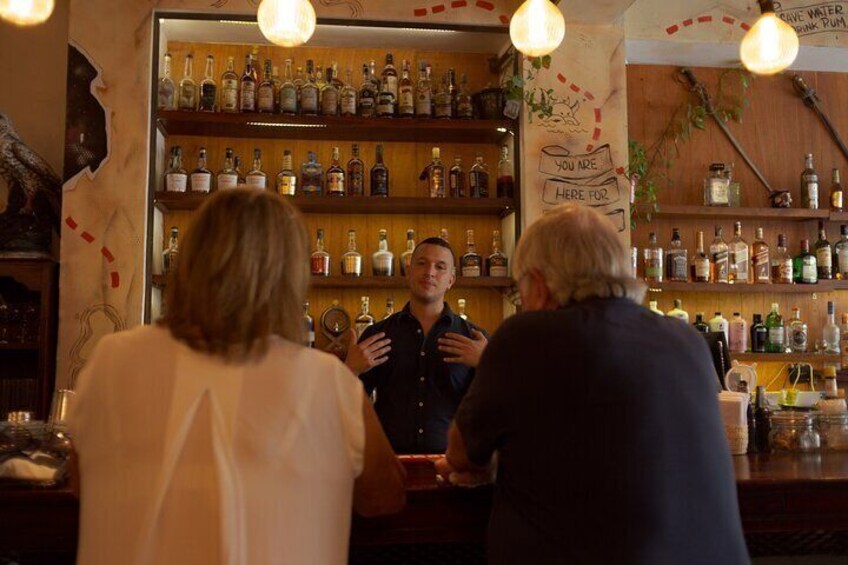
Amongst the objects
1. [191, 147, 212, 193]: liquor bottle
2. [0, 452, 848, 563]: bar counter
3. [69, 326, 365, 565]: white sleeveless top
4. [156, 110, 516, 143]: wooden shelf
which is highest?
[156, 110, 516, 143]: wooden shelf

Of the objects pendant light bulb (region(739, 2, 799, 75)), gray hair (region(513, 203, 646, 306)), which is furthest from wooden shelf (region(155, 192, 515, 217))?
gray hair (region(513, 203, 646, 306))

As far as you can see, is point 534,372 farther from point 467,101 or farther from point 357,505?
point 467,101

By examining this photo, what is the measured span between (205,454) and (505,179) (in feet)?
10.7

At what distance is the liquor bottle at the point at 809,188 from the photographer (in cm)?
493

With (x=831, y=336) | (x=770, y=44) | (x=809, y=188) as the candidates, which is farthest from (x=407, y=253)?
(x=831, y=336)

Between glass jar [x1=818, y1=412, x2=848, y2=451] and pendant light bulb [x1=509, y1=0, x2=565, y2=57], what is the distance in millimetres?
1562

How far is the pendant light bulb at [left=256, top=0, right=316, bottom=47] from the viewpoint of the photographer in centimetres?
286

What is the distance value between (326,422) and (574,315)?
0.45 metres

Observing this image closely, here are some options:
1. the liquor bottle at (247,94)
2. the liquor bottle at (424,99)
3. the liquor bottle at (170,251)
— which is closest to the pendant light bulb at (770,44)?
the liquor bottle at (424,99)

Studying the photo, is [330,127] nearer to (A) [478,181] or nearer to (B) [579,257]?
(A) [478,181]

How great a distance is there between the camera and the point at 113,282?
387 cm

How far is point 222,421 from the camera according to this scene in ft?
4.07

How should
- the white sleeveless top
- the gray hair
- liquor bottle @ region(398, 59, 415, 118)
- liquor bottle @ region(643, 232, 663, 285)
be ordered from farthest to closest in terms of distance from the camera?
liquor bottle @ region(643, 232, 663, 285)
liquor bottle @ region(398, 59, 415, 118)
the gray hair
the white sleeveless top

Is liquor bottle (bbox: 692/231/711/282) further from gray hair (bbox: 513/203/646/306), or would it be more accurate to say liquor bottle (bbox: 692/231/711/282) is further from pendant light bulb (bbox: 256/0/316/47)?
gray hair (bbox: 513/203/646/306)
